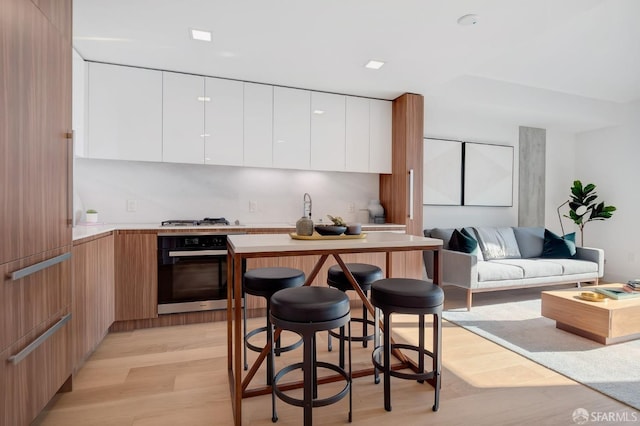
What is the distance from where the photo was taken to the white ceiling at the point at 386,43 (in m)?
2.29

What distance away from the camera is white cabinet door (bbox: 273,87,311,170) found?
3.67 meters

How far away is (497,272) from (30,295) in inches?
152

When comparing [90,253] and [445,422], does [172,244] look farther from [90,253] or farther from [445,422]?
[445,422]

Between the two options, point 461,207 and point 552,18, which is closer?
point 552,18

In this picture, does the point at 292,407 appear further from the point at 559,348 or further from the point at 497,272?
the point at 497,272

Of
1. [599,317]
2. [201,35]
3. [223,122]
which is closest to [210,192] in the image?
[223,122]

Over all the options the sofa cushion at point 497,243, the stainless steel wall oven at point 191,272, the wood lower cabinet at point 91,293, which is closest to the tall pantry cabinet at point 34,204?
the wood lower cabinet at point 91,293

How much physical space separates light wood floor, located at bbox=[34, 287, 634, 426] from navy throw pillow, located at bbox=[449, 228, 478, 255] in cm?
132

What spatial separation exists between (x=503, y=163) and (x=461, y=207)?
3.24 feet

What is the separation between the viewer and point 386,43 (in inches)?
109

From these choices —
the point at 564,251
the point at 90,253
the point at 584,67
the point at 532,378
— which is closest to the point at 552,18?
the point at 584,67

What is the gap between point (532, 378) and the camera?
2.19 m

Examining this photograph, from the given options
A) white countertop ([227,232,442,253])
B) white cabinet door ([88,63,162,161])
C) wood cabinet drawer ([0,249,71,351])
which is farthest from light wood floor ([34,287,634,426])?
white cabinet door ([88,63,162,161])

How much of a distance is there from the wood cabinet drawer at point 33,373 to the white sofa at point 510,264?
11.2 feet
